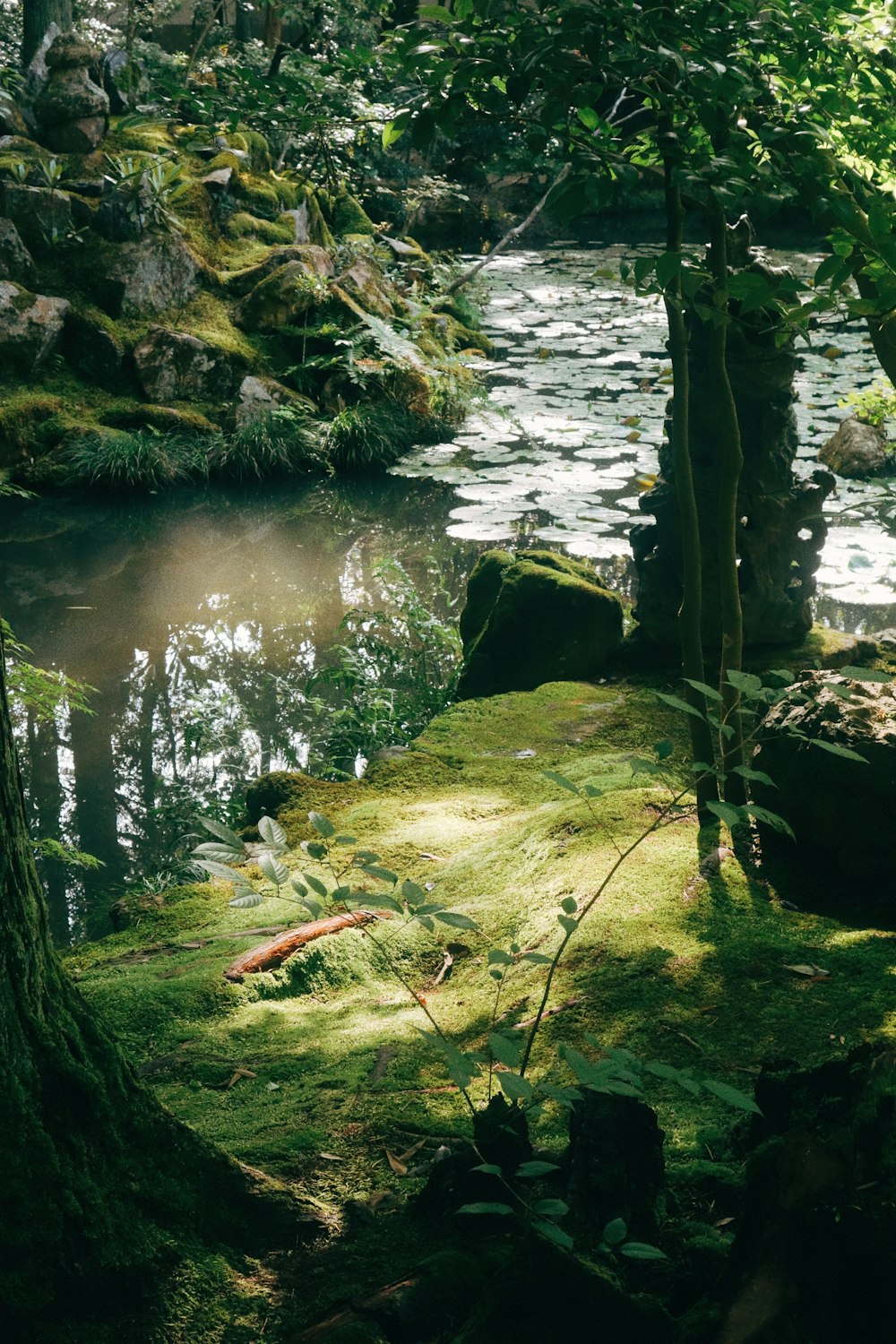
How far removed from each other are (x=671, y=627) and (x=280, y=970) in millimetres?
2973

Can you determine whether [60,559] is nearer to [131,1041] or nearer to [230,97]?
[230,97]

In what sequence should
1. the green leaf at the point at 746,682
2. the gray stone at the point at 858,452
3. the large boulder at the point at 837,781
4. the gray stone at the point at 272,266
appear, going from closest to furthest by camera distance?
the green leaf at the point at 746,682
the large boulder at the point at 837,781
the gray stone at the point at 858,452
the gray stone at the point at 272,266

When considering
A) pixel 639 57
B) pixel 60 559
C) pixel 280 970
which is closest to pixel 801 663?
pixel 280 970

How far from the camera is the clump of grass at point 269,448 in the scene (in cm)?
962

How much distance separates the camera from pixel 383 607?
7320 millimetres

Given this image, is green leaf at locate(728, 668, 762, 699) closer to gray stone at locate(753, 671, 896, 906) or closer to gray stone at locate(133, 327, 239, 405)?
gray stone at locate(753, 671, 896, 906)

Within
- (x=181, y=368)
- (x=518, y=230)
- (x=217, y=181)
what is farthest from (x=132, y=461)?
(x=217, y=181)

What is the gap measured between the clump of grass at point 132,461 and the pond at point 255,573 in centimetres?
24

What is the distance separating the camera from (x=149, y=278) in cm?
1067

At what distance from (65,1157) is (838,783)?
73.0 inches

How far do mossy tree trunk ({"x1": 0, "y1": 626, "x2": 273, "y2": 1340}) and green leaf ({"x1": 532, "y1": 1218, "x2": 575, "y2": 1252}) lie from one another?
0.49 metres

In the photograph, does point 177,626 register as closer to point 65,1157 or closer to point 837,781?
point 837,781

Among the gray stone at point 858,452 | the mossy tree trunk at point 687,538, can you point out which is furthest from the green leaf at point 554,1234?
the gray stone at point 858,452

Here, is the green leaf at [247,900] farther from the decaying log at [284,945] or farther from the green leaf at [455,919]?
the decaying log at [284,945]
